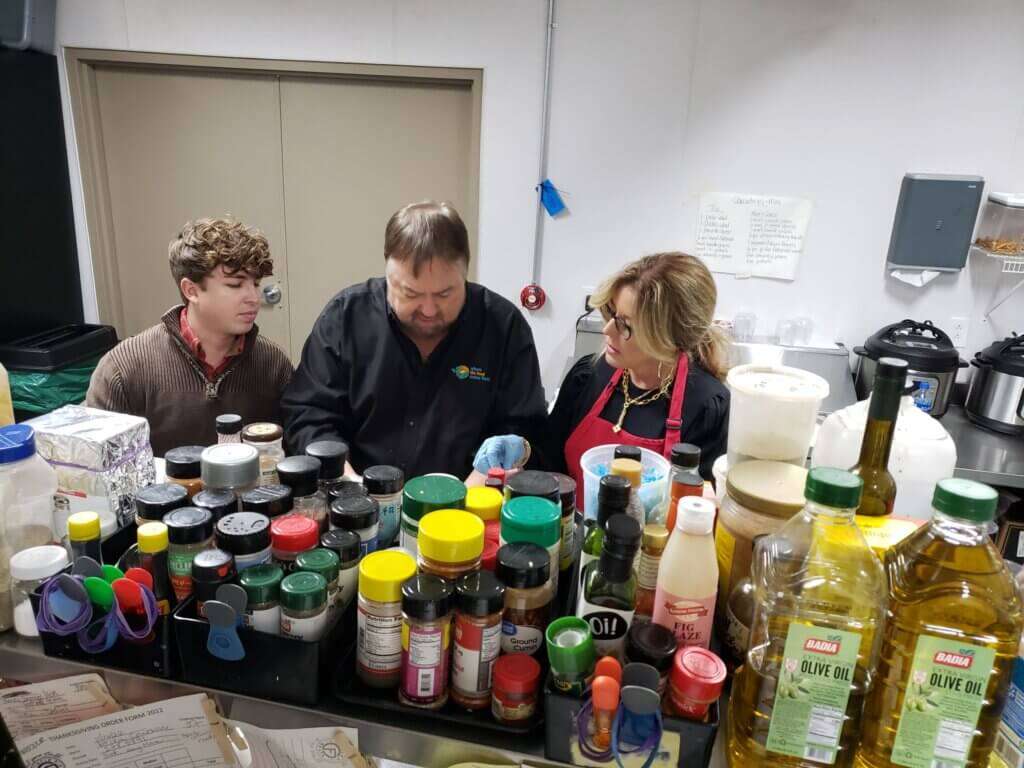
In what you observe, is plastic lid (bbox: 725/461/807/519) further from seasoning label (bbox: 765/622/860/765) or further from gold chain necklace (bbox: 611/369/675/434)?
gold chain necklace (bbox: 611/369/675/434)

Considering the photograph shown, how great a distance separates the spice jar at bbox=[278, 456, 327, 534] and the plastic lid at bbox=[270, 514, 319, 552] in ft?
0.18

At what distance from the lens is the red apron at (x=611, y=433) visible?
1.59 metres

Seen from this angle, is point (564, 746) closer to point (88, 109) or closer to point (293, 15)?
point (293, 15)

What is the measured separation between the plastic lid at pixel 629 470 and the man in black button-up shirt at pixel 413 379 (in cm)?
80

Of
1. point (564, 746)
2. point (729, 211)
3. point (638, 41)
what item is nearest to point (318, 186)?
point (638, 41)

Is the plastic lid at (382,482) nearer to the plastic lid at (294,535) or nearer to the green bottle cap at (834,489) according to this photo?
the plastic lid at (294,535)

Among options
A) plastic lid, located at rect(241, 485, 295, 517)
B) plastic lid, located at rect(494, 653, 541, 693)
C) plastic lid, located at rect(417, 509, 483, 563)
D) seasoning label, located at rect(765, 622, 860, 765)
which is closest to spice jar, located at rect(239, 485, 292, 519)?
plastic lid, located at rect(241, 485, 295, 517)

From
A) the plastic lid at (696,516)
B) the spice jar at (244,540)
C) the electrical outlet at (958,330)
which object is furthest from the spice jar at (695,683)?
the electrical outlet at (958,330)

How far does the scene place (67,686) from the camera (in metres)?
0.84

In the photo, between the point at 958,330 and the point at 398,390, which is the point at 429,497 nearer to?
the point at 398,390

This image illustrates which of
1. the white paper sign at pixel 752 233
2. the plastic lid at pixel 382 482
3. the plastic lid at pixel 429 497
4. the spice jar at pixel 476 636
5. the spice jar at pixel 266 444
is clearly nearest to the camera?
the spice jar at pixel 476 636

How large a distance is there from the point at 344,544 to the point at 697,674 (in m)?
0.42

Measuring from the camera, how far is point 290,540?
0.82m

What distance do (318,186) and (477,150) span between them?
0.78 meters
